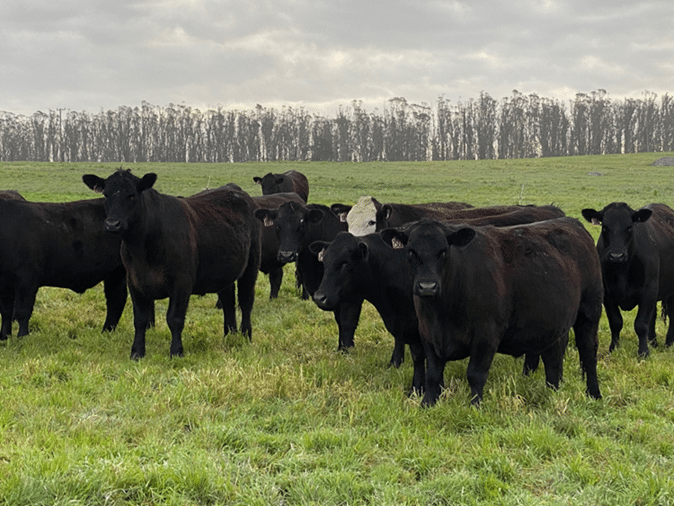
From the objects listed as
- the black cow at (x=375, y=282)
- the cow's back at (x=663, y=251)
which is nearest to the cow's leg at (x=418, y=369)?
the black cow at (x=375, y=282)

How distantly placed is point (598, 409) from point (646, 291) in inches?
116

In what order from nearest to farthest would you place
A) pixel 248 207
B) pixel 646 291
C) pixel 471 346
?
pixel 471 346
pixel 646 291
pixel 248 207

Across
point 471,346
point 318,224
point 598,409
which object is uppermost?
point 318,224

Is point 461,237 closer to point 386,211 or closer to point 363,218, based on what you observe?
point 386,211

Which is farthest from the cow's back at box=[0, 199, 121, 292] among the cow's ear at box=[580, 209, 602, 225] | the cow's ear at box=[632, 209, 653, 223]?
the cow's ear at box=[632, 209, 653, 223]

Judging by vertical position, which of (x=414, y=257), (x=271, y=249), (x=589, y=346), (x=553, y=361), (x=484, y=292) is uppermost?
(x=414, y=257)

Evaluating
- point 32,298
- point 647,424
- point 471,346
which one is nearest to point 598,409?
point 647,424

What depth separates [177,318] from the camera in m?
7.43

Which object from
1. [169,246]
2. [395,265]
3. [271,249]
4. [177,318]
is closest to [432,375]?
[395,265]

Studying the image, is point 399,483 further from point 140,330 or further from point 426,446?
point 140,330

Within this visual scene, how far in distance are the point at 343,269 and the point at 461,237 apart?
167 centimetres

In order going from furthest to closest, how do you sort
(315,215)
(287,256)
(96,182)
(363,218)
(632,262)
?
1. (363,218)
2. (315,215)
3. (287,256)
4. (632,262)
5. (96,182)

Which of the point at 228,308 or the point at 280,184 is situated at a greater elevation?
the point at 280,184

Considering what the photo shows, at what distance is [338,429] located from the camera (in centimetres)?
490
